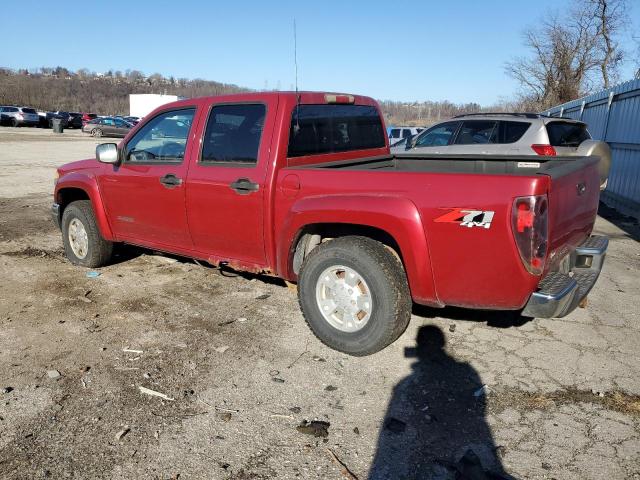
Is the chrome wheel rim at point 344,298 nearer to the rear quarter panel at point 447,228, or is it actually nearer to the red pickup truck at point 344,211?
the red pickup truck at point 344,211

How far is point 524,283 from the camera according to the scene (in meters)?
3.07

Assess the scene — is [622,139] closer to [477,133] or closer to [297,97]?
[477,133]

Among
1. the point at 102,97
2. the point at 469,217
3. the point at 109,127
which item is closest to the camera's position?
the point at 469,217

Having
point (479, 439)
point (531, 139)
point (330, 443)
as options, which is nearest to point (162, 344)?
point (330, 443)

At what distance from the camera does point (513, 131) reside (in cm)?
847

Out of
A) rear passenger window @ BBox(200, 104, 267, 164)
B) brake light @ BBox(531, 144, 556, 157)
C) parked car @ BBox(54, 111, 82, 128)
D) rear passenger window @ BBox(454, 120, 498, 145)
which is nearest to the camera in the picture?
rear passenger window @ BBox(200, 104, 267, 164)

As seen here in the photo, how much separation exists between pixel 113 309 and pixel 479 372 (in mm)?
3158

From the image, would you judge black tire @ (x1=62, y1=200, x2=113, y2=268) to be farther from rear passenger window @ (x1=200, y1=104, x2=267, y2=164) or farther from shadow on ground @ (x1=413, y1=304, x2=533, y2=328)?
shadow on ground @ (x1=413, y1=304, x2=533, y2=328)

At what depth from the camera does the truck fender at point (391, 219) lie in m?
3.29

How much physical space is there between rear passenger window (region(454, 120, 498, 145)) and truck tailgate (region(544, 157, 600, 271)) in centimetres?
469

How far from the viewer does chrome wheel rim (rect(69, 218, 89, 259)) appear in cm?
581

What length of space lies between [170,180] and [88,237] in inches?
65.8

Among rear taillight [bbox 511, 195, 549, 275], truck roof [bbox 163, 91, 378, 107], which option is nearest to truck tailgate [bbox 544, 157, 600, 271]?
rear taillight [bbox 511, 195, 549, 275]

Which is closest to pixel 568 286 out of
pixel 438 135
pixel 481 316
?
pixel 481 316
